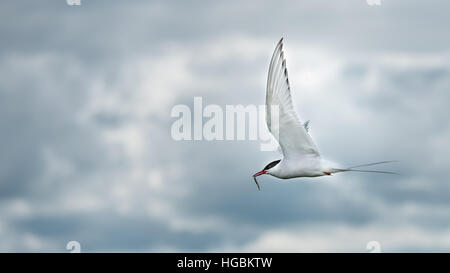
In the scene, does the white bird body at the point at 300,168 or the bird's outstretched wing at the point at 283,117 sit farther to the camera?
the white bird body at the point at 300,168

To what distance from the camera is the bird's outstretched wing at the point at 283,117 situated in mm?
17453

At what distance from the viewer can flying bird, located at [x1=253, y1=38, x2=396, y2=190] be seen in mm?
17562

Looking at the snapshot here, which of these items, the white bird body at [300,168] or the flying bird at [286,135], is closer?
the flying bird at [286,135]

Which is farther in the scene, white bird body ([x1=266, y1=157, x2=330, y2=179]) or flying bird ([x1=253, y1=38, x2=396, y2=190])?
white bird body ([x1=266, y1=157, x2=330, y2=179])

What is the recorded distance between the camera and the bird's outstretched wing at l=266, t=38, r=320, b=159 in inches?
687

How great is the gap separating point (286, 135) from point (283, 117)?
0.86 m

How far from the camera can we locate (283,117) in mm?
18531

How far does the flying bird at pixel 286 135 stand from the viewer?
17.6m

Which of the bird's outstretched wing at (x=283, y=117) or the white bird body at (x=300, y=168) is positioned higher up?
the bird's outstretched wing at (x=283, y=117)

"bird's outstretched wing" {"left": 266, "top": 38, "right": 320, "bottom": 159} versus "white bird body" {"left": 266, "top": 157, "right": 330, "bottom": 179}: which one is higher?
"bird's outstretched wing" {"left": 266, "top": 38, "right": 320, "bottom": 159}
